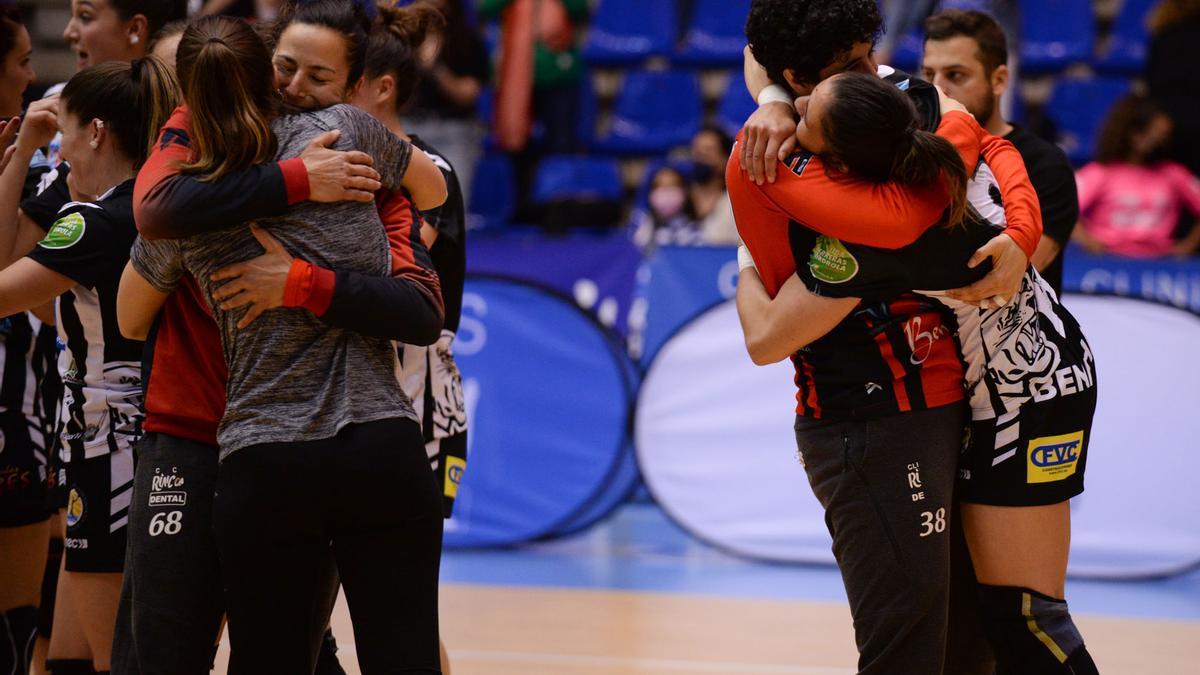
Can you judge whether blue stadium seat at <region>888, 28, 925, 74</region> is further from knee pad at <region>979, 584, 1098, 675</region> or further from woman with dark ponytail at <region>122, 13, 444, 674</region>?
woman with dark ponytail at <region>122, 13, 444, 674</region>

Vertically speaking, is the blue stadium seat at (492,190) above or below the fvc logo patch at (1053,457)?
below

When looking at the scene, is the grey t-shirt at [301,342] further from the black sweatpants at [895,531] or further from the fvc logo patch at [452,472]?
the fvc logo patch at [452,472]

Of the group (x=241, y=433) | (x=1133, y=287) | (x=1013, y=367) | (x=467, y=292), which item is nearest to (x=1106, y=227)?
(x=1133, y=287)

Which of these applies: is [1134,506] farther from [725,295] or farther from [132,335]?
[132,335]

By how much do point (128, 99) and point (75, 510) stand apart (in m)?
0.93

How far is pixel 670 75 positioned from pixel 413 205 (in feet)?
25.6

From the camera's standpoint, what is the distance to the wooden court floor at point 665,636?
4.43 m

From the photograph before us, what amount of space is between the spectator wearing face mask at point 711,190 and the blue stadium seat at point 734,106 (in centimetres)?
159

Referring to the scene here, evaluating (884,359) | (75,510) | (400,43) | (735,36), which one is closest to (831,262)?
(884,359)

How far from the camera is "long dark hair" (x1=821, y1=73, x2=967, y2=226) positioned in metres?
2.46

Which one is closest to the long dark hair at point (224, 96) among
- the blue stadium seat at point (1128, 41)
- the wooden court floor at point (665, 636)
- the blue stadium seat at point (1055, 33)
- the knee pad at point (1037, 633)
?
the knee pad at point (1037, 633)

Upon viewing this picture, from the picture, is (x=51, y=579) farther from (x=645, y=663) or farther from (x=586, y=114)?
(x=586, y=114)

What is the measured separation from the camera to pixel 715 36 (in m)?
10.5

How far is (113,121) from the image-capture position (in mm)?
2994
